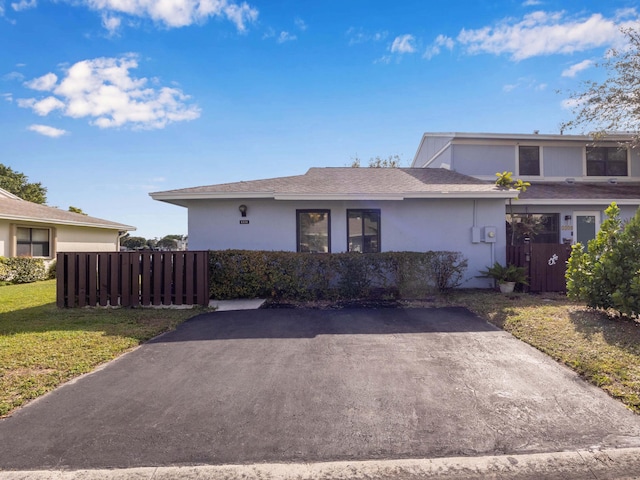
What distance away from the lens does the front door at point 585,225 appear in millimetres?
12344

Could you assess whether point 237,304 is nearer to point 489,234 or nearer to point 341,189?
point 341,189

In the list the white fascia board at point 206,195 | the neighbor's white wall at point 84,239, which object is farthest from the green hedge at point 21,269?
the white fascia board at point 206,195

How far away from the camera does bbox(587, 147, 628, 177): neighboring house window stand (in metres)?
14.6

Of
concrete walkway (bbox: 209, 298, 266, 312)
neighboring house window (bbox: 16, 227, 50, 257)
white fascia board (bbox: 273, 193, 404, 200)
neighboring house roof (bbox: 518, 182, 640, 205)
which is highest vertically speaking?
neighboring house roof (bbox: 518, 182, 640, 205)

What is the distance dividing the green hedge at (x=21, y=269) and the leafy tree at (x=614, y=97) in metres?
22.1

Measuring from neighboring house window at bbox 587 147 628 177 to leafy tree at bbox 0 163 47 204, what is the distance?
1684 inches

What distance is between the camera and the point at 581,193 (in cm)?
1245

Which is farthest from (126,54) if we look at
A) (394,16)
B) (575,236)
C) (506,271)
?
(575,236)

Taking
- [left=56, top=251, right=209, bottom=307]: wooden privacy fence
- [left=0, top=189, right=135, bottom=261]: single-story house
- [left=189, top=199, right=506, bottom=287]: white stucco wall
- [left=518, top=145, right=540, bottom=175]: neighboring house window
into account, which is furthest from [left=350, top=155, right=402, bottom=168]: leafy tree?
[left=56, top=251, right=209, bottom=307]: wooden privacy fence

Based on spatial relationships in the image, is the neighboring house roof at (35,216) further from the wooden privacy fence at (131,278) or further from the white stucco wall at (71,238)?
the wooden privacy fence at (131,278)

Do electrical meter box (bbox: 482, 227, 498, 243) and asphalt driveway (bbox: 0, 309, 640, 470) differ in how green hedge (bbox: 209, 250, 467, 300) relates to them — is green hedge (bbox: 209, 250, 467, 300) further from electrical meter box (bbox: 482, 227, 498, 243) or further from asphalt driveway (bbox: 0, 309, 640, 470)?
asphalt driveway (bbox: 0, 309, 640, 470)

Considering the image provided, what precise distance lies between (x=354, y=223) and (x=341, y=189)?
43.0 inches

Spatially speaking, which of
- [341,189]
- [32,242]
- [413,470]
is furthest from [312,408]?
[32,242]

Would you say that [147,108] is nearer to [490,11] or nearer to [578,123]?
[490,11]
